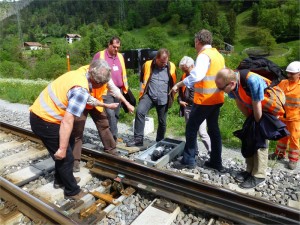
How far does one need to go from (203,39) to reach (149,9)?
122 metres

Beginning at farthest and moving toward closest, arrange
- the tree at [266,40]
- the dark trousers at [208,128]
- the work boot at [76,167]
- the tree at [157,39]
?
the tree at [157,39] < the tree at [266,40] < the work boot at [76,167] < the dark trousers at [208,128]

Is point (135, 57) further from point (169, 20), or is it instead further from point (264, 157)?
point (169, 20)

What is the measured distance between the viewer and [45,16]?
121875 mm

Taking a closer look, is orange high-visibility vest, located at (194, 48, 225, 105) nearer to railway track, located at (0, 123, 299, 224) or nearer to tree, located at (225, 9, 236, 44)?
railway track, located at (0, 123, 299, 224)

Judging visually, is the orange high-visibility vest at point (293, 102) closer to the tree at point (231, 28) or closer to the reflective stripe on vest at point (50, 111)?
the reflective stripe on vest at point (50, 111)

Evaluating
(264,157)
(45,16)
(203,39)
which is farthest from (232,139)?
(45,16)

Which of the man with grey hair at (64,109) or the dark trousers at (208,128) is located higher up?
the man with grey hair at (64,109)

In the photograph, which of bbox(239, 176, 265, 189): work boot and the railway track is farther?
bbox(239, 176, 265, 189): work boot

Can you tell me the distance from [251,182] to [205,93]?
55.4 inches

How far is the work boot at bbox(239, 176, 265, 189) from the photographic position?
4066mm

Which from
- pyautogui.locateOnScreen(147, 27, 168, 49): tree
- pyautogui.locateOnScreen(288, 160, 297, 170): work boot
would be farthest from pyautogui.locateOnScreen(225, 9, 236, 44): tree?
pyautogui.locateOnScreen(288, 160, 297, 170): work boot

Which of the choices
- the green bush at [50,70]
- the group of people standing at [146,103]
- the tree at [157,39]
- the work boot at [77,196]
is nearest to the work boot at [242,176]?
the group of people standing at [146,103]

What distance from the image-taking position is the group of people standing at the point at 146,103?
3.42 m

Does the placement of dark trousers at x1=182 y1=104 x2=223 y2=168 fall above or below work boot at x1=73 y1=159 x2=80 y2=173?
above
